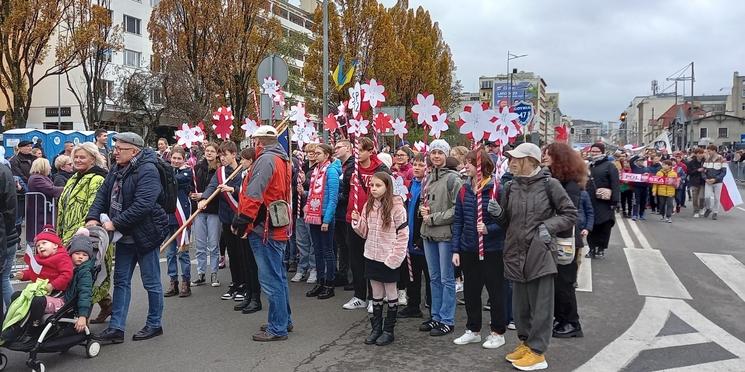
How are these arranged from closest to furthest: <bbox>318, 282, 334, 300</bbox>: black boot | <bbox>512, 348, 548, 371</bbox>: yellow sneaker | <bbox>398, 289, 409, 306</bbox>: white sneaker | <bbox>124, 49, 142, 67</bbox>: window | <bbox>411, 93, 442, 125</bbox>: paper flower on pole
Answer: <bbox>512, 348, 548, 371</bbox>: yellow sneaker
<bbox>398, 289, 409, 306</bbox>: white sneaker
<bbox>318, 282, 334, 300</bbox>: black boot
<bbox>411, 93, 442, 125</bbox>: paper flower on pole
<bbox>124, 49, 142, 67</bbox>: window

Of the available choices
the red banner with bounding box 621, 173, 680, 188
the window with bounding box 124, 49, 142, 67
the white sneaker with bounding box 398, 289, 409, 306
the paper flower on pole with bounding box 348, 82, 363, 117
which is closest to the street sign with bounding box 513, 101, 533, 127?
the red banner with bounding box 621, 173, 680, 188

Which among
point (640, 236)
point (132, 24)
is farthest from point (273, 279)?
point (132, 24)

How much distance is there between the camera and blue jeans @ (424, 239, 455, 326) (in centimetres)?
564

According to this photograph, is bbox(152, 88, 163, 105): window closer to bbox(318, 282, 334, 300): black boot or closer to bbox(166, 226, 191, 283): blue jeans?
bbox(166, 226, 191, 283): blue jeans

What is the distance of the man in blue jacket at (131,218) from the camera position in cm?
527

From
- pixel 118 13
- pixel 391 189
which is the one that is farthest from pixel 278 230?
pixel 118 13

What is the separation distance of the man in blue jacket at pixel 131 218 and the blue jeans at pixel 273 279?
95 centimetres

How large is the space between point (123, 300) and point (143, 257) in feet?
1.51

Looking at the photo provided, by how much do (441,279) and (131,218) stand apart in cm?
300

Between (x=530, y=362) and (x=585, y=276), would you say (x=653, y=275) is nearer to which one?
(x=585, y=276)

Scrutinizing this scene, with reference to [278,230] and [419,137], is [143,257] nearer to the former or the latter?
[278,230]

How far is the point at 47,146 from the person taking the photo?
26.8 metres

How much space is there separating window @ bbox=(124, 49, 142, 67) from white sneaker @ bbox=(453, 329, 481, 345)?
143 ft

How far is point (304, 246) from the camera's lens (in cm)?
825
